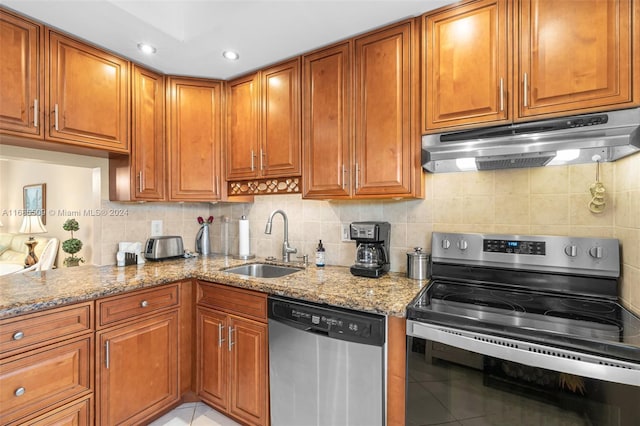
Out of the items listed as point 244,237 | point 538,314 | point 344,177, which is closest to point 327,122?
point 344,177

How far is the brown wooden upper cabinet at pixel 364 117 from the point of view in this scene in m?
1.58

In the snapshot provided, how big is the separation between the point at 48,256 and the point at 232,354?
4.91 ft

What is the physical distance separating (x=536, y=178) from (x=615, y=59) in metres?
0.56

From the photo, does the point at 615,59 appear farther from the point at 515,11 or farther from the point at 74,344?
the point at 74,344

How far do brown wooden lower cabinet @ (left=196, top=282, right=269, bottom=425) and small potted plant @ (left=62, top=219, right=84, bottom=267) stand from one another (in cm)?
97

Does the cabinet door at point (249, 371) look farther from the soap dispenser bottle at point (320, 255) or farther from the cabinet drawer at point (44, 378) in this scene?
the cabinet drawer at point (44, 378)

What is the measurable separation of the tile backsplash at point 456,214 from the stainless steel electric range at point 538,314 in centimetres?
9

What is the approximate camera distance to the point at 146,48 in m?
1.83

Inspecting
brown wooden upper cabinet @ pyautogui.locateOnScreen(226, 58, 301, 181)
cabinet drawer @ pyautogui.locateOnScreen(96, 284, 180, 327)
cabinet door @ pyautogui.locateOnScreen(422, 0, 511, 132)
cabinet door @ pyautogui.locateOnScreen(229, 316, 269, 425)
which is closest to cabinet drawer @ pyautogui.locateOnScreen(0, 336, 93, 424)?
cabinet drawer @ pyautogui.locateOnScreen(96, 284, 180, 327)

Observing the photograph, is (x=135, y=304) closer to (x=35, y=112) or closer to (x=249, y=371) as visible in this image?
(x=249, y=371)

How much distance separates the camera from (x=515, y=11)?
4.33 feet

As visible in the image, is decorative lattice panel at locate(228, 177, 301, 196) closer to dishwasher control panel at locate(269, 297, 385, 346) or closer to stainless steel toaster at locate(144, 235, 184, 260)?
stainless steel toaster at locate(144, 235, 184, 260)

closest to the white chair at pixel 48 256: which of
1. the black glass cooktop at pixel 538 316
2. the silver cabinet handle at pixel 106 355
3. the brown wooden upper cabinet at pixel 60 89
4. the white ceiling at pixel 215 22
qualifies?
the brown wooden upper cabinet at pixel 60 89

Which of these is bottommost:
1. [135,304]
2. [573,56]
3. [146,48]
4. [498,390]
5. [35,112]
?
[498,390]
